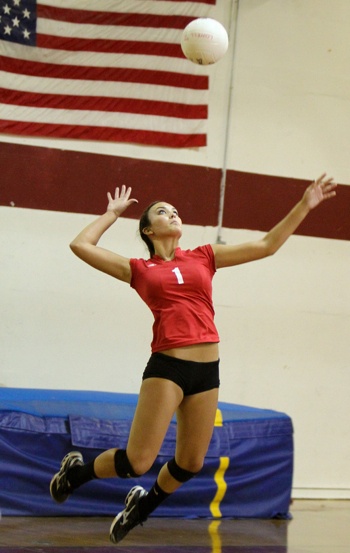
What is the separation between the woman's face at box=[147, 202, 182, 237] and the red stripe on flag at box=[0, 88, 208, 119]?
9.24 feet

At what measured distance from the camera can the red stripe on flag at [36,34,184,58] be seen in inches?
280

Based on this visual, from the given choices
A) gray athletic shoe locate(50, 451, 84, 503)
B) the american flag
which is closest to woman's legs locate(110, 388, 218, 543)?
gray athletic shoe locate(50, 451, 84, 503)

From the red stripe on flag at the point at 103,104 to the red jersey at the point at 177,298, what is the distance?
3018mm

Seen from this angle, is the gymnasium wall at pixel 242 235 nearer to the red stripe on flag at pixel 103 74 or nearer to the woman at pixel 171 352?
the red stripe on flag at pixel 103 74

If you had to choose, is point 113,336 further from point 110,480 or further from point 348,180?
point 348,180

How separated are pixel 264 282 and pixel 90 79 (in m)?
2.51

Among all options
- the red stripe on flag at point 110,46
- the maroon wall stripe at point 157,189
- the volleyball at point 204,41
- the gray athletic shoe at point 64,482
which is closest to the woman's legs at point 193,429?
the gray athletic shoe at point 64,482

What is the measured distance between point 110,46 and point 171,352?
12.8 feet

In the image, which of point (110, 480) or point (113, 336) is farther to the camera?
point (113, 336)

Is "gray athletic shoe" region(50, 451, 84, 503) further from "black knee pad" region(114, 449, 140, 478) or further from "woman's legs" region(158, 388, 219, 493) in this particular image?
"woman's legs" region(158, 388, 219, 493)

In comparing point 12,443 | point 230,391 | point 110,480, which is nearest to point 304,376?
point 230,391

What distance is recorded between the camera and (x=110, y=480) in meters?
5.93

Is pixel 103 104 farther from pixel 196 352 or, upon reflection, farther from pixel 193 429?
pixel 193 429

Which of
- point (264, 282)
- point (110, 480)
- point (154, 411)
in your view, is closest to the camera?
point (154, 411)
